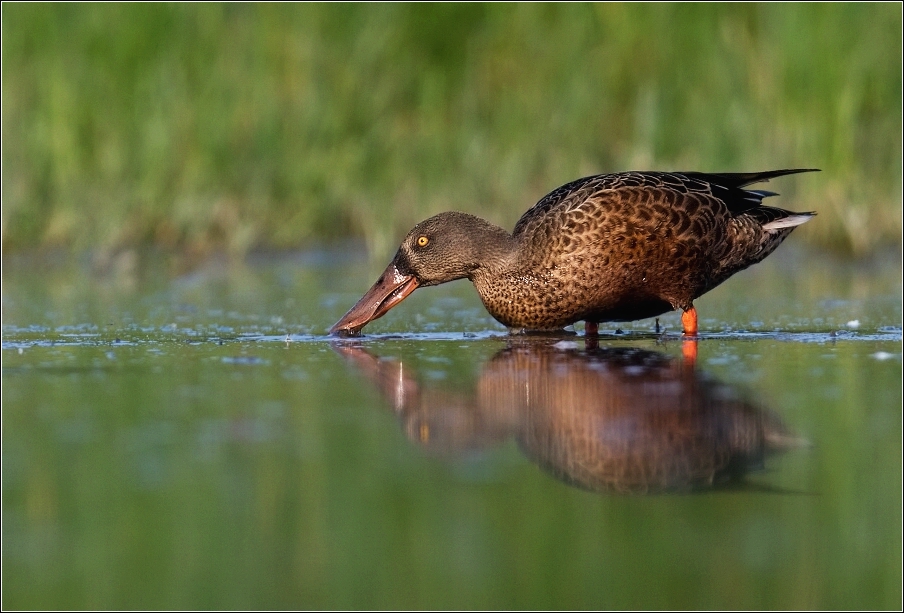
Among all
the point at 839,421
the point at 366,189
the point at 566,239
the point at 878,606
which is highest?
the point at 366,189

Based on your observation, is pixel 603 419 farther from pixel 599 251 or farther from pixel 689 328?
pixel 689 328

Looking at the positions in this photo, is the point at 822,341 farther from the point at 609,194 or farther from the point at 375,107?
the point at 375,107

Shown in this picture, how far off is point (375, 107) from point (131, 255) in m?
2.45

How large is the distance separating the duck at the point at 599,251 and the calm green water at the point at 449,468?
0.20 metres

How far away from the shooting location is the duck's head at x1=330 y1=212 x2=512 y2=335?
677cm

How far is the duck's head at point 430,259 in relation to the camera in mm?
6773

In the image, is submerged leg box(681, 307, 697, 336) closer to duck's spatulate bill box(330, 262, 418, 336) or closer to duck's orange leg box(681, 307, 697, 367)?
duck's orange leg box(681, 307, 697, 367)

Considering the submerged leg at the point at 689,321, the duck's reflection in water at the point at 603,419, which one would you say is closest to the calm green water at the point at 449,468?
the duck's reflection in water at the point at 603,419

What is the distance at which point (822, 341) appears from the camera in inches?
253

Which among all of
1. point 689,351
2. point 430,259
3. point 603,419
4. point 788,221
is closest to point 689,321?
point 689,351

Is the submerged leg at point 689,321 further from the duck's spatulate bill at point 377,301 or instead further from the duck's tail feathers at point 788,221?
the duck's spatulate bill at point 377,301

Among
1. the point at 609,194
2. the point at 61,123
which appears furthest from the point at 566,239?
the point at 61,123

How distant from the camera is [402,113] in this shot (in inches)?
472

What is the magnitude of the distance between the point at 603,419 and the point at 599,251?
77.1 inches
